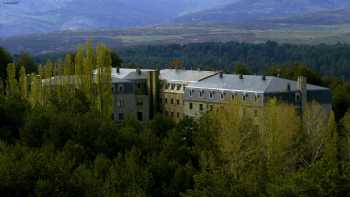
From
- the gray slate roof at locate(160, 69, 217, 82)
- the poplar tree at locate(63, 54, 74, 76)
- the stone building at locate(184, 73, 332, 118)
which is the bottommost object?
the stone building at locate(184, 73, 332, 118)

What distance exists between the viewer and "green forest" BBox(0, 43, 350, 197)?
3950cm

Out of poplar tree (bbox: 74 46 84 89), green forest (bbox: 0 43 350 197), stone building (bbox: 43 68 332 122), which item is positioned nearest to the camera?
green forest (bbox: 0 43 350 197)

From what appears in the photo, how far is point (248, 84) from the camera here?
6800 cm

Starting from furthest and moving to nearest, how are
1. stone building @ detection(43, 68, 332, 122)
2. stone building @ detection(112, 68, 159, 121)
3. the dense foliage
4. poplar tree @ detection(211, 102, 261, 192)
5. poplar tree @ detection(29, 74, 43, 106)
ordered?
Result: the dense foliage < stone building @ detection(112, 68, 159, 121) < stone building @ detection(43, 68, 332, 122) < poplar tree @ detection(29, 74, 43, 106) < poplar tree @ detection(211, 102, 261, 192)

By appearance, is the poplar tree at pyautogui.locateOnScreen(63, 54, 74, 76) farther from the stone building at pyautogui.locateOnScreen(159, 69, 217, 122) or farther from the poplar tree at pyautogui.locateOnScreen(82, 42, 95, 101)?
the stone building at pyautogui.locateOnScreen(159, 69, 217, 122)

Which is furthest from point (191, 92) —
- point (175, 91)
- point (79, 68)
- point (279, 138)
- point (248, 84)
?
point (279, 138)

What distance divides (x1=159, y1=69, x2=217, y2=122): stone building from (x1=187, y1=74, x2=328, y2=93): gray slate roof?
1.35m

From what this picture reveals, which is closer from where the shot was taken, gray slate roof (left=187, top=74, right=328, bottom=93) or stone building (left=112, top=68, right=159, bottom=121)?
gray slate roof (left=187, top=74, right=328, bottom=93)

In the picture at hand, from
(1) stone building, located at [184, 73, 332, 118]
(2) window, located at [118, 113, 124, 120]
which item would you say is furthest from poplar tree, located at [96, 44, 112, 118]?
(1) stone building, located at [184, 73, 332, 118]

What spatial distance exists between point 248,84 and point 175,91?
765 centimetres

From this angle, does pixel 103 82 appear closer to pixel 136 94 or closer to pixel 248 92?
pixel 136 94

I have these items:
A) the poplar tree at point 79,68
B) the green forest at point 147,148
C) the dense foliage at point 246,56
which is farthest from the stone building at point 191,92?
the dense foliage at point 246,56

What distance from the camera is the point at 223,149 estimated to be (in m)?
50.8

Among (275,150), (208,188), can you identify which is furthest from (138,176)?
(275,150)
